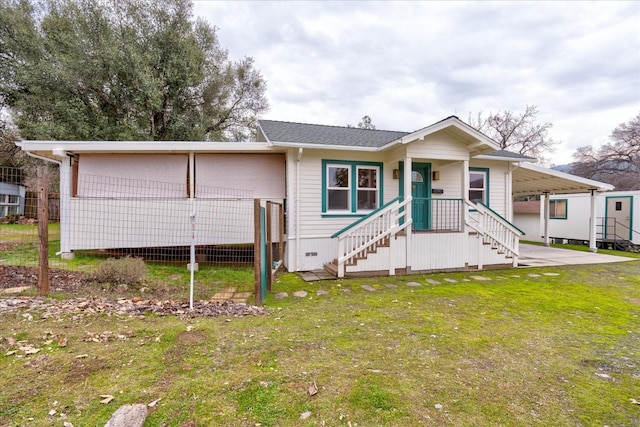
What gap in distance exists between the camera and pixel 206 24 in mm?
14664

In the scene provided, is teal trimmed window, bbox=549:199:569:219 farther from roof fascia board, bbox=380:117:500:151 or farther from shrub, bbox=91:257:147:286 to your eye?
shrub, bbox=91:257:147:286

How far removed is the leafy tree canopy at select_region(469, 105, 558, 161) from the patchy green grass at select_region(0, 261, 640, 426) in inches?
1025

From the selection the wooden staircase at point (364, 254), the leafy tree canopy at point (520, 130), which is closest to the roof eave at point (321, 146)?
the wooden staircase at point (364, 254)

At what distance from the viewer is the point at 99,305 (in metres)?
3.95

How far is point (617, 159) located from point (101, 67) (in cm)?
3841

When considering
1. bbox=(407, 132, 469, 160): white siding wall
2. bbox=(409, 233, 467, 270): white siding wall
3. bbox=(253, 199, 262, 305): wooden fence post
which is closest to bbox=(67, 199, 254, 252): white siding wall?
bbox=(253, 199, 262, 305): wooden fence post

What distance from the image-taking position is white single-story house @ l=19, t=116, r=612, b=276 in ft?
22.3

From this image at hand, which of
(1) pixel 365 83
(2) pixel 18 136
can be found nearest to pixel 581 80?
(1) pixel 365 83

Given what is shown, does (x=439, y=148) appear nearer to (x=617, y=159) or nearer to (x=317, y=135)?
(x=317, y=135)

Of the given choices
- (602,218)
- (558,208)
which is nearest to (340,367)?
(602,218)

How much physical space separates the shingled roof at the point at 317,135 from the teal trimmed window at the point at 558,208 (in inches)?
427

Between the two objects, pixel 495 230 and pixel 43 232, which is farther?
pixel 495 230

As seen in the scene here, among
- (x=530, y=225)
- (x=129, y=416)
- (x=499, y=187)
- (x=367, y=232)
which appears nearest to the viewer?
(x=129, y=416)

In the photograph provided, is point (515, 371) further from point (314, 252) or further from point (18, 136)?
point (18, 136)
